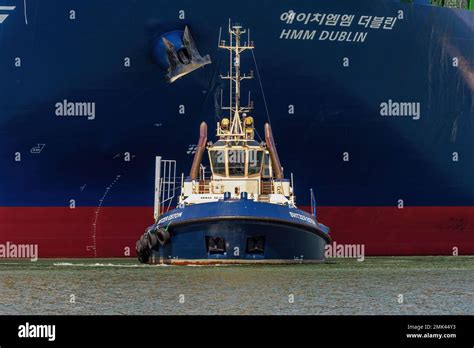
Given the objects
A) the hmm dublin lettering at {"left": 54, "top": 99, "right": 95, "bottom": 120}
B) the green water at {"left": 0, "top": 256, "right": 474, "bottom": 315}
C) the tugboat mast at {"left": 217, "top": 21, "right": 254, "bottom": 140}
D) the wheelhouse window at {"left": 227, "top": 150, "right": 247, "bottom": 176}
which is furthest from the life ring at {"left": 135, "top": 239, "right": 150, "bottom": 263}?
the hmm dublin lettering at {"left": 54, "top": 99, "right": 95, "bottom": 120}

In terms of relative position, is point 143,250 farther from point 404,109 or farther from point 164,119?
point 404,109

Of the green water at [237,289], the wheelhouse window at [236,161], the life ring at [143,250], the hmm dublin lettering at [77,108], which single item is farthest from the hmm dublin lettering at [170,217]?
the hmm dublin lettering at [77,108]

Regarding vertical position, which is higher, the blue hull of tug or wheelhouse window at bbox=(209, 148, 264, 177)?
wheelhouse window at bbox=(209, 148, 264, 177)

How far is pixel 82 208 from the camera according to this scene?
47.0 m

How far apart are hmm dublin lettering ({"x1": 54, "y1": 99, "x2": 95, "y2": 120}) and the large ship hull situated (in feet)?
0.43

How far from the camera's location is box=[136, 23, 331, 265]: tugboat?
40.3 m

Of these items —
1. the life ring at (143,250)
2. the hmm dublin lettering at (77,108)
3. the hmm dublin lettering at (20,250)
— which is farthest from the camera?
the hmm dublin lettering at (77,108)

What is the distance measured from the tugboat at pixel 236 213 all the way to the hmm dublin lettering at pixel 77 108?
3.65 meters

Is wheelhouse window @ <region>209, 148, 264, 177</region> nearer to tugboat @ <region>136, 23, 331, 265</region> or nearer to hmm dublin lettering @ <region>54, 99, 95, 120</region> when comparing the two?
tugboat @ <region>136, 23, 331, 265</region>

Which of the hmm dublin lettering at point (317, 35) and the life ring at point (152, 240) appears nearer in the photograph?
the life ring at point (152, 240)

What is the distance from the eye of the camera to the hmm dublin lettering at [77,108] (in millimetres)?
47656

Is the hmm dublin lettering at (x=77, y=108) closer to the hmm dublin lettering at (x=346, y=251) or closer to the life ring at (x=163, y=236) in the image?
the life ring at (x=163, y=236)

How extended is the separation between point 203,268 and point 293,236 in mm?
2813
